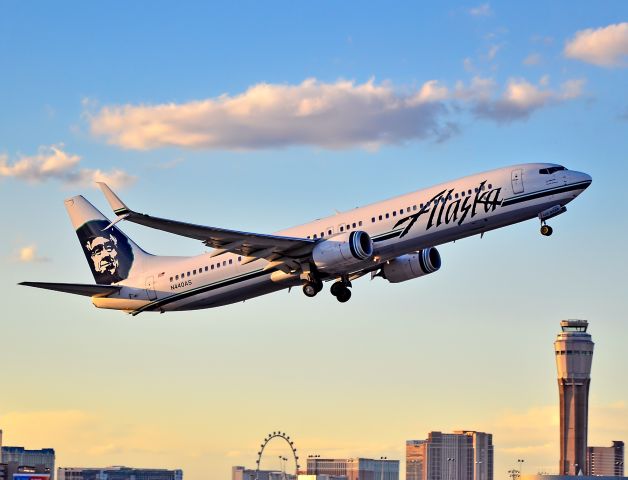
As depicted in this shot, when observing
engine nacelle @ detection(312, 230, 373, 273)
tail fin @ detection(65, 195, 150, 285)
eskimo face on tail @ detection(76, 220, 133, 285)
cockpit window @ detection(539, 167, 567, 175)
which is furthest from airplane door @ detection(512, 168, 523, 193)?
eskimo face on tail @ detection(76, 220, 133, 285)

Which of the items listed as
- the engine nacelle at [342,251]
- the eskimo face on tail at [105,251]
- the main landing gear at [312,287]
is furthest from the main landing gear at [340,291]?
the eskimo face on tail at [105,251]

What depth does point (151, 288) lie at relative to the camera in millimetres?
87750

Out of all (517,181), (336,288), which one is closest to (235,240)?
(336,288)

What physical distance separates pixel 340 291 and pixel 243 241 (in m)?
10.1

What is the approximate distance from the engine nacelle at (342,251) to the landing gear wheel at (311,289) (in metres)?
1.34

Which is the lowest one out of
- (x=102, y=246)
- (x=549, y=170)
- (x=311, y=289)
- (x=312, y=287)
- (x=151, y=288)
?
(x=311, y=289)

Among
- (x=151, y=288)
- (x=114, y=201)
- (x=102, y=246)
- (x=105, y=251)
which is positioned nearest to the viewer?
(x=114, y=201)

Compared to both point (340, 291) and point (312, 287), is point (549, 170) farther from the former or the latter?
point (340, 291)

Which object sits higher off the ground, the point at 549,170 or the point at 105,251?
the point at 549,170

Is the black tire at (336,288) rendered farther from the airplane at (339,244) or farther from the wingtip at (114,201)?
the wingtip at (114,201)

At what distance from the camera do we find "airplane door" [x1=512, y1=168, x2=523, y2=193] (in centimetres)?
7388

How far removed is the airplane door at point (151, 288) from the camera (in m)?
87.6

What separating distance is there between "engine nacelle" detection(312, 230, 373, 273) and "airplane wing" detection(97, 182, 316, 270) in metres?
1.12

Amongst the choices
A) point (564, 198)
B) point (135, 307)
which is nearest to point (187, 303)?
point (135, 307)
